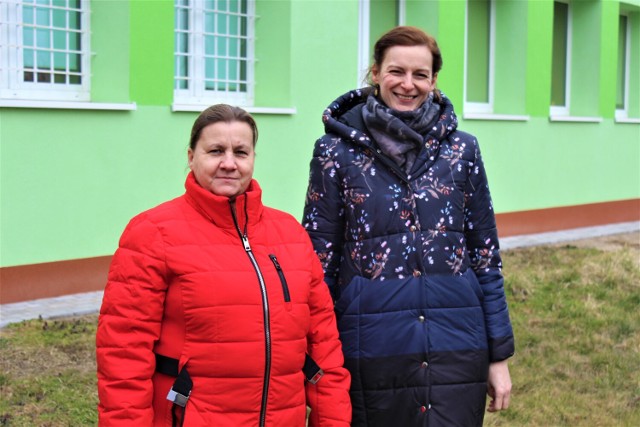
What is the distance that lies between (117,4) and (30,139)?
154 cm

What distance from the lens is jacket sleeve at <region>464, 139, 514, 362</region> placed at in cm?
331

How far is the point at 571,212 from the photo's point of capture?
15.2 meters

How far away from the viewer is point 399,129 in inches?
124

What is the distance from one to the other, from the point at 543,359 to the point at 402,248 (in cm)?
434

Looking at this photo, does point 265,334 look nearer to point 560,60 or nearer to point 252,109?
point 252,109

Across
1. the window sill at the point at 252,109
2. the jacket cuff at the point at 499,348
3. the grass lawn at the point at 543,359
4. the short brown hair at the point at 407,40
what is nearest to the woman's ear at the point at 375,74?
the short brown hair at the point at 407,40

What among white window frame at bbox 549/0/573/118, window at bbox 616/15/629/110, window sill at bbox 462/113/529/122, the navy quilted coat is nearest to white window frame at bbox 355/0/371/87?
window sill at bbox 462/113/529/122

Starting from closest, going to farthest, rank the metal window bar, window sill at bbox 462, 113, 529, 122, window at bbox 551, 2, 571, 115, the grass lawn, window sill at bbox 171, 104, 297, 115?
the grass lawn < the metal window bar < window sill at bbox 171, 104, 297, 115 < window sill at bbox 462, 113, 529, 122 < window at bbox 551, 2, 571, 115

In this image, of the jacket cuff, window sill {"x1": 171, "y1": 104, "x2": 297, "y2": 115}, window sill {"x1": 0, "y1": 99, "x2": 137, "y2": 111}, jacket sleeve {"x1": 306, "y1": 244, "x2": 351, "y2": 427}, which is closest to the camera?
jacket sleeve {"x1": 306, "y1": 244, "x2": 351, "y2": 427}

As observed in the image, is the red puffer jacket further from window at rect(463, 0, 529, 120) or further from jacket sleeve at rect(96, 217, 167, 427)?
window at rect(463, 0, 529, 120)

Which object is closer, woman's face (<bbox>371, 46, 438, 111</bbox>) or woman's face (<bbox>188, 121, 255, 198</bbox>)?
woman's face (<bbox>188, 121, 255, 198</bbox>)

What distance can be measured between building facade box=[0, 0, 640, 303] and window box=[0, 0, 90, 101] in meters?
0.01

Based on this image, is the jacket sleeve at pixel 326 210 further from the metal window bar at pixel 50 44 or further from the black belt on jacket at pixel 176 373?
the metal window bar at pixel 50 44

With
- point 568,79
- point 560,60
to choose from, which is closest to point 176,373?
point 560,60
